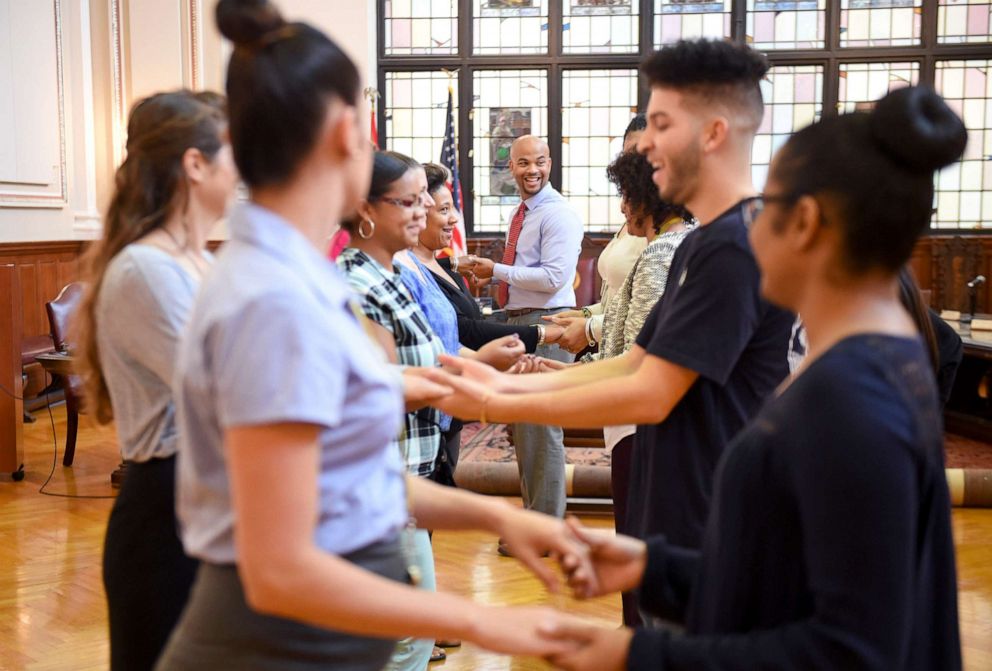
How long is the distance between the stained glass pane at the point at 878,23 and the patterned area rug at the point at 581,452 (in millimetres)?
4776

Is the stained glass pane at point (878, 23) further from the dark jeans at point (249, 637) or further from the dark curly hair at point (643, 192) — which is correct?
the dark jeans at point (249, 637)

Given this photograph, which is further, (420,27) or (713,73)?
(420,27)

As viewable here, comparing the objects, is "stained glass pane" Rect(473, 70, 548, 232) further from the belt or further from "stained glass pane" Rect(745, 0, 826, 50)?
the belt

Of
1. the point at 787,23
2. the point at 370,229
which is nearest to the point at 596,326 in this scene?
the point at 370,229

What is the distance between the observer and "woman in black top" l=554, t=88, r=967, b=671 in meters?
1.12

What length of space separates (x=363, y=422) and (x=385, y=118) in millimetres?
9777

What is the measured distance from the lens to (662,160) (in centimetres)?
218

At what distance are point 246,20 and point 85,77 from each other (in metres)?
8.57

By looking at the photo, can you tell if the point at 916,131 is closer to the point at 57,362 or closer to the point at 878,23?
the point at 57,362

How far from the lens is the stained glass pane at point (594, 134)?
1055 centimetres

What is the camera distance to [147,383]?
1.83 meters

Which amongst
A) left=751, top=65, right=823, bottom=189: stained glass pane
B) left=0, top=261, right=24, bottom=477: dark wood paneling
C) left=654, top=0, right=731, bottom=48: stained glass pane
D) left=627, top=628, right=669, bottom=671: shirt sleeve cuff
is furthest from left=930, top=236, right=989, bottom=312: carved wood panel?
left=627, top=628, right=669, bottom=671: shirt sleeve cuff

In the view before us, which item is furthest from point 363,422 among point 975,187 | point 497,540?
point 975,187

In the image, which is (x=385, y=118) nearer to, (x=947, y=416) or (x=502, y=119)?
(x=502, y=119)
